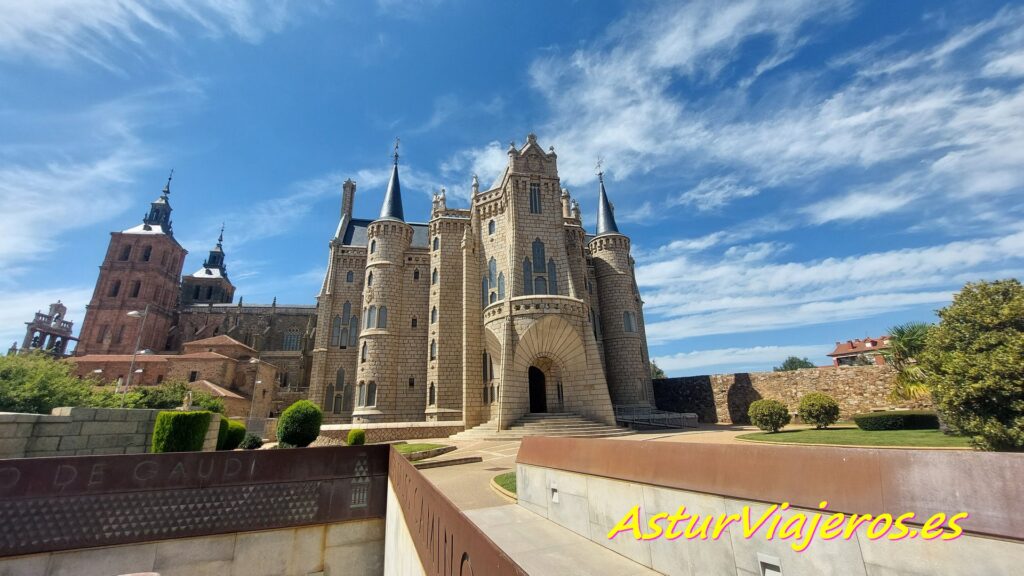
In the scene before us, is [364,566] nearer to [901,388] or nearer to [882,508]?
[882,508]

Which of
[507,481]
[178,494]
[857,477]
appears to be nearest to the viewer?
[857,477]

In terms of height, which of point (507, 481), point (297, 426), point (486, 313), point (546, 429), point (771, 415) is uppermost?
point (486, 313)

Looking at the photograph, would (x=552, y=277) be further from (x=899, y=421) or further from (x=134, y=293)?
(x=134, y=293)

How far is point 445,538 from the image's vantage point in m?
2.85

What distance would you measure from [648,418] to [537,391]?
738 cm

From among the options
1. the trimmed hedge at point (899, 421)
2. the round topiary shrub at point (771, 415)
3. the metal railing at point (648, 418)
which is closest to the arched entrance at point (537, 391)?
the metal railing at point (648, 418)

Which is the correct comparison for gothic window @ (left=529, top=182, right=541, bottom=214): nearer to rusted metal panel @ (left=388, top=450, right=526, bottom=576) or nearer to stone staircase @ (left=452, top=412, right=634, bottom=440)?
stone staircase @ (left=452, top=412, right=634, bottom=440)

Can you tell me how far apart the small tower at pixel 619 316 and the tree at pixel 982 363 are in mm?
16326

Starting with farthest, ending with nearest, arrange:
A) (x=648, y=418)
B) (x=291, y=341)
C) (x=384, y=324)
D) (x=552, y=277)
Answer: (x=291, y=341), (x=384, y=324), (x=552, y=277), (x=648, y=418)

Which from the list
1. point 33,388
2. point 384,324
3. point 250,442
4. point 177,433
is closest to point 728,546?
point 177,433

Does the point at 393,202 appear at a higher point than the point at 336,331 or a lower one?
higher

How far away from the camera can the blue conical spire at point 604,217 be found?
32.4 metres

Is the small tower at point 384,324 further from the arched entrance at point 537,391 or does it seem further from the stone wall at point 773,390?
the stone wall at point 773,390

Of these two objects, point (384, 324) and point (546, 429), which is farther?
point (384, 324)
